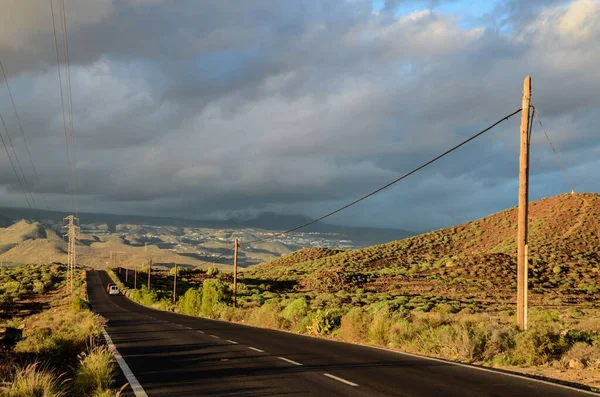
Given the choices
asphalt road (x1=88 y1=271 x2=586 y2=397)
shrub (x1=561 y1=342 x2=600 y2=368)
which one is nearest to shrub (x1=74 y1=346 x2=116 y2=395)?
asphalt road (x1=88 y1=271 x2=586 y2=397)

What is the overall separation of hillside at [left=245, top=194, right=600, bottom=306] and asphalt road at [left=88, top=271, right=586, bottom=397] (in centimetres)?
3303

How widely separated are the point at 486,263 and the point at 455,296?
20389mm

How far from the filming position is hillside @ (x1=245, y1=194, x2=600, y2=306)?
58500 mm

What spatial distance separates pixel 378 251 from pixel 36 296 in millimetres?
59434

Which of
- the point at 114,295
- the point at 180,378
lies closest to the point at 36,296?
the point at 114,295

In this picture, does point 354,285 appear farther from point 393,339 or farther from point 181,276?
point 181,276

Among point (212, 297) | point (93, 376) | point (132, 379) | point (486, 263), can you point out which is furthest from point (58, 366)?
point (486, 263)

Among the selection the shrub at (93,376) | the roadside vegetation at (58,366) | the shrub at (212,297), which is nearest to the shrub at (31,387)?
the roadside vegetation at (58,366)

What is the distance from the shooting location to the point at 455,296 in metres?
55.0

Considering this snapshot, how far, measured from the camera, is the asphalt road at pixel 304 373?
1090cm

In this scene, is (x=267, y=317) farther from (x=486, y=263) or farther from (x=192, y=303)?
(x=486, y=263)

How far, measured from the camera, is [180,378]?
12.9 meters

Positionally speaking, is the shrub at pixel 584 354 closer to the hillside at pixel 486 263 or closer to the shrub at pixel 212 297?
the hillside at pixel 486 263

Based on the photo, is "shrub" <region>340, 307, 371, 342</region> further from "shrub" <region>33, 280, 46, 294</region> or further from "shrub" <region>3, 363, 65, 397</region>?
"shrub" <region>33, 280, 46, 294</region>
